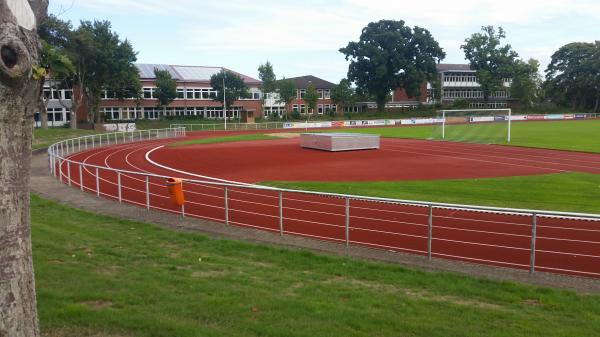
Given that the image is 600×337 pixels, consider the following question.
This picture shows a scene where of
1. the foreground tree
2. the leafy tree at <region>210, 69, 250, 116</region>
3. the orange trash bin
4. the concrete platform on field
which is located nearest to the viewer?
the foreground tree

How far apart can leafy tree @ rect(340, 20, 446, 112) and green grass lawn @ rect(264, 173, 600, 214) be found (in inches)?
2572

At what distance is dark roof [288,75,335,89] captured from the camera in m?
92.7

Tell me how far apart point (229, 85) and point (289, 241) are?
67.8 metres

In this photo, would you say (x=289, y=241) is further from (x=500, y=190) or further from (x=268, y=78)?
(x=268, y=78)

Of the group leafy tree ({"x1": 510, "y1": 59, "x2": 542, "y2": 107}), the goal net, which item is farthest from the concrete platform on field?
leafy tree ({"x1": 510, "y1": 59, "x2": 542, "y2": 107})

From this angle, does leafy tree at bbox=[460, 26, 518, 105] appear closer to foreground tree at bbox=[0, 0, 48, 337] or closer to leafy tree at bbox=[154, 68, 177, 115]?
leafy tree at bbox=[154, 68, 177, 115]

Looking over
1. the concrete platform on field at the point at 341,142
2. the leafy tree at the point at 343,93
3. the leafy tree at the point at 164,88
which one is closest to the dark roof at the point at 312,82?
the leafy tree at the point at 343,93

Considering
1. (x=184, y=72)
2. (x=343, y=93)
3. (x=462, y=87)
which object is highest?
(x=184, y=72)

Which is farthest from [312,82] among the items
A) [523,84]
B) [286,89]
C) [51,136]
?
[51,136]

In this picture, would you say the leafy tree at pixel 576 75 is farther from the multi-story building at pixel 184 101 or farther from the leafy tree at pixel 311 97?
the multi-story building at pixel 184 101

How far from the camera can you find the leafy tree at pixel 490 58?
92375 millimetres

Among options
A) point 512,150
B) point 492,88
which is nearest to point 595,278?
point 512,150

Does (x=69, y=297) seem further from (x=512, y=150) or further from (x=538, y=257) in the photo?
(x=512, y=150)

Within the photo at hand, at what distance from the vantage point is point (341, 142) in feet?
99.4
